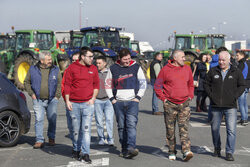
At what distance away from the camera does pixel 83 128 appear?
7.10m

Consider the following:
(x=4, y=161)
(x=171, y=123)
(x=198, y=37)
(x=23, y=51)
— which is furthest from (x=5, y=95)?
(x=198, y=37)

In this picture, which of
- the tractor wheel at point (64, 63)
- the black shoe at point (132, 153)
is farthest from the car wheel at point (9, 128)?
the tractor wheel at point (64, 63)

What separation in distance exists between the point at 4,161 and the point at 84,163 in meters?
1.28

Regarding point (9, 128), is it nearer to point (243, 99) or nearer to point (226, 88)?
point (226, 88)

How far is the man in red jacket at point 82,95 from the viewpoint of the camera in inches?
279

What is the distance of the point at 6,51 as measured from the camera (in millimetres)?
24109

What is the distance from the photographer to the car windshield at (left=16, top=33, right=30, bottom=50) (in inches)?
877

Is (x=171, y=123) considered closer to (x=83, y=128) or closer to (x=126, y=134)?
(x=126, y=134)

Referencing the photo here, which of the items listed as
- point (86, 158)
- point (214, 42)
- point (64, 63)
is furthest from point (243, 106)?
point (214, 42)

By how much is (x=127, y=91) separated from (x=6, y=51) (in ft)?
59.2

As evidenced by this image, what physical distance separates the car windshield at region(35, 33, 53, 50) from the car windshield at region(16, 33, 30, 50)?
0.52 m

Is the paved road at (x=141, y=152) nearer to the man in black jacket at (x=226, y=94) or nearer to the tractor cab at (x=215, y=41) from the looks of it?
the man in black jacket at (x=226, y=94)

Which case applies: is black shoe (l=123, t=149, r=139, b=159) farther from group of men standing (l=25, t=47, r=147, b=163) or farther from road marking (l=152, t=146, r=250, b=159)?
road marking (l=152, t=146, r=250, b=159)

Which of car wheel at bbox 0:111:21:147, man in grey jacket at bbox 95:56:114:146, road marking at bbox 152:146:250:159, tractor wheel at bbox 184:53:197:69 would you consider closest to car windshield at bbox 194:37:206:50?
tractor wheel at bbox 184:53:197:69
